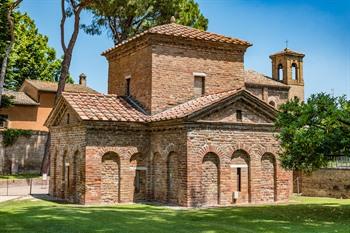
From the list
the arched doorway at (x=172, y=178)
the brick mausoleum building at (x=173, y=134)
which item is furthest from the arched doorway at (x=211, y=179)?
the arched doorway at (x=172, y=178)

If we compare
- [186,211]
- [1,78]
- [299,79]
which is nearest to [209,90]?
[186,211]

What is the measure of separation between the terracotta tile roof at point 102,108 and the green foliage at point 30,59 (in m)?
24.7

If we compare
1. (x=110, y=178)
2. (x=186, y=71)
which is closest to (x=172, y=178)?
(x=110, y=178)

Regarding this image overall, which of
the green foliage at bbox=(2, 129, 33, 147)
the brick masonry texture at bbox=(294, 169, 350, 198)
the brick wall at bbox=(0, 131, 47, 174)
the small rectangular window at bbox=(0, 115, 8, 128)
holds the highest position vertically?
the small rectangular window at bbox=(0, 115, 8, 128)

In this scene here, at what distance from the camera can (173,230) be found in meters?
11.4

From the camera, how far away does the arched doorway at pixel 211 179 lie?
1722 cm

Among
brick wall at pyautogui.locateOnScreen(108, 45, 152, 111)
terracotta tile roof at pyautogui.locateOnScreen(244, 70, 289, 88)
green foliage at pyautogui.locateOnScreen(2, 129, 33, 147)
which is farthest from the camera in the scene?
terracotta tile roof at pyautogui.locateOnScreen(244, 70, 289, 88)

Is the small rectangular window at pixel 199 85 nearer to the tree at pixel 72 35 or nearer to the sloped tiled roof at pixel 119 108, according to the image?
the sloped tiled roof at pixel 119 108

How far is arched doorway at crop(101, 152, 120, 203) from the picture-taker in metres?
18.0

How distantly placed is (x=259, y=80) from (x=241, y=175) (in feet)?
82.9

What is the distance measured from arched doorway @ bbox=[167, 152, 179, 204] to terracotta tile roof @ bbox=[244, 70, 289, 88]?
23.1 metres

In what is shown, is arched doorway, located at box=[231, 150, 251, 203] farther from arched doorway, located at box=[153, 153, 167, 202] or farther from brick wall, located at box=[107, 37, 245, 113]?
brick wall, located at box=[107, 37, 245, 113]

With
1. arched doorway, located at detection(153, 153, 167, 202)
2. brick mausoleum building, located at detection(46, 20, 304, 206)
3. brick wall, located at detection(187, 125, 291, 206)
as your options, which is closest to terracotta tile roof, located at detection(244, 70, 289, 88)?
brick mausoleum building, located at detection(46, 20, 304, 206)

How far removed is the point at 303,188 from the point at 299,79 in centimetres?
2514
